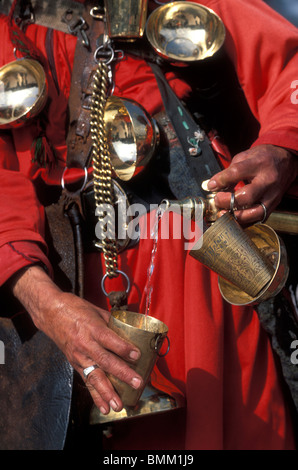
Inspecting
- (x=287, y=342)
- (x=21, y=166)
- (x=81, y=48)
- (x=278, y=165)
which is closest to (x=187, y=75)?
(x=81, y=48)

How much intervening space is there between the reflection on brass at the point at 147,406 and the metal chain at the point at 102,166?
0.44m

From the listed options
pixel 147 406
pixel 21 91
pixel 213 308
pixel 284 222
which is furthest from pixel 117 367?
pixel 21 91

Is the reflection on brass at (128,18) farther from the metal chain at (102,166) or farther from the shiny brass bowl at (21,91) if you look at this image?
the shiny brass bowl at (21,91)

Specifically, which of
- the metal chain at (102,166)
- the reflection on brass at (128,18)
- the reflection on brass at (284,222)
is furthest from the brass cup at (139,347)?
the reflection on brass at (128,18)

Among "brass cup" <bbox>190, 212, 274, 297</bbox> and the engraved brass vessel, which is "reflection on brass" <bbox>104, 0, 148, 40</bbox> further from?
"brass cup" <bbox>190, 212, 274, 297</bbox>

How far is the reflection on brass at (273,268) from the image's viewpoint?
1.29 metres

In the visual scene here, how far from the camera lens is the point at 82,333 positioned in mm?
1295

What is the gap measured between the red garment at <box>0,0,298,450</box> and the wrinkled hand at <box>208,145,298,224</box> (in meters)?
0.07

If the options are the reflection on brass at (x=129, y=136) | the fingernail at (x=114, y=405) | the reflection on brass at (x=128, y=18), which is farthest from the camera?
the reflection on brass at (x=128, y=18)

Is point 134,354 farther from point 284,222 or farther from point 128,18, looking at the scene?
point 128,18

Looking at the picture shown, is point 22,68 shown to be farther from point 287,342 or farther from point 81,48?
point 287,342

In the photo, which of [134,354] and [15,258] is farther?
[15,258]

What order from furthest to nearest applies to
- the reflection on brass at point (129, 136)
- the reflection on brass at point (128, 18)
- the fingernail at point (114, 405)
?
the reflection on brass at point (128, 18)
the reflection on brass at point (129, 136)
the fingernail at point (114, 405)

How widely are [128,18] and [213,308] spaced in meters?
1.16
